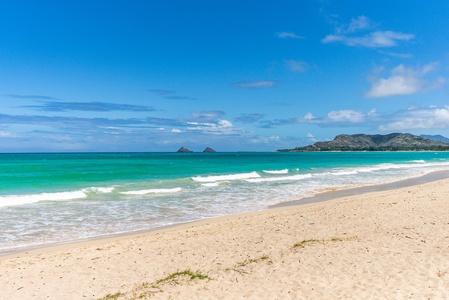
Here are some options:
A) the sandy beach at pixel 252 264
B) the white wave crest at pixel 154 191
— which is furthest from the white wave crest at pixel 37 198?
the sandy beach at pixel 252 264

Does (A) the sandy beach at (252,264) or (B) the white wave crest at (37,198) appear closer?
(A) the sandy beach at (252,264)

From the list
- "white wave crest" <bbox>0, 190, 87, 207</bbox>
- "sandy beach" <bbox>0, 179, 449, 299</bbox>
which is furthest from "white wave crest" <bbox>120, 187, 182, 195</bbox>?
"sandy beach" <bbox>0, 179, 449, 299</bbox>

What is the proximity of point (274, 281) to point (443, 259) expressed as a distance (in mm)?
3948

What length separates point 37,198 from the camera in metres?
20.3

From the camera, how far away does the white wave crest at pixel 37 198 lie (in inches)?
746

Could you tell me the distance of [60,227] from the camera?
42.2 feet

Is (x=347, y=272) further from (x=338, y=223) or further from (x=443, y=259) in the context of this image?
(x=338, y=223)

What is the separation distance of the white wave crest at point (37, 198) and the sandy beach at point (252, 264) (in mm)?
10879

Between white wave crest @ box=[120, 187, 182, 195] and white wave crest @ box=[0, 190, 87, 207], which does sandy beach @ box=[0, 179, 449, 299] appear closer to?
white wave crest @ box=[0, 190, 87, 207]

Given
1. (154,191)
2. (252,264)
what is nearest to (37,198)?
(154,191)

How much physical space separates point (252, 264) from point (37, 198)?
1692 cm

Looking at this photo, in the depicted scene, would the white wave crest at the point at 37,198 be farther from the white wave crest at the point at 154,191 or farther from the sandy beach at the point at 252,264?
the sandy beach at the point at 252,264

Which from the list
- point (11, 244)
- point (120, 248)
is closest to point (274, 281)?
point (120, 248)

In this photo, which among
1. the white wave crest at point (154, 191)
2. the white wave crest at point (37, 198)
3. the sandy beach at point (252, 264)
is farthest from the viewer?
the white wave crest at point (154, 191)
